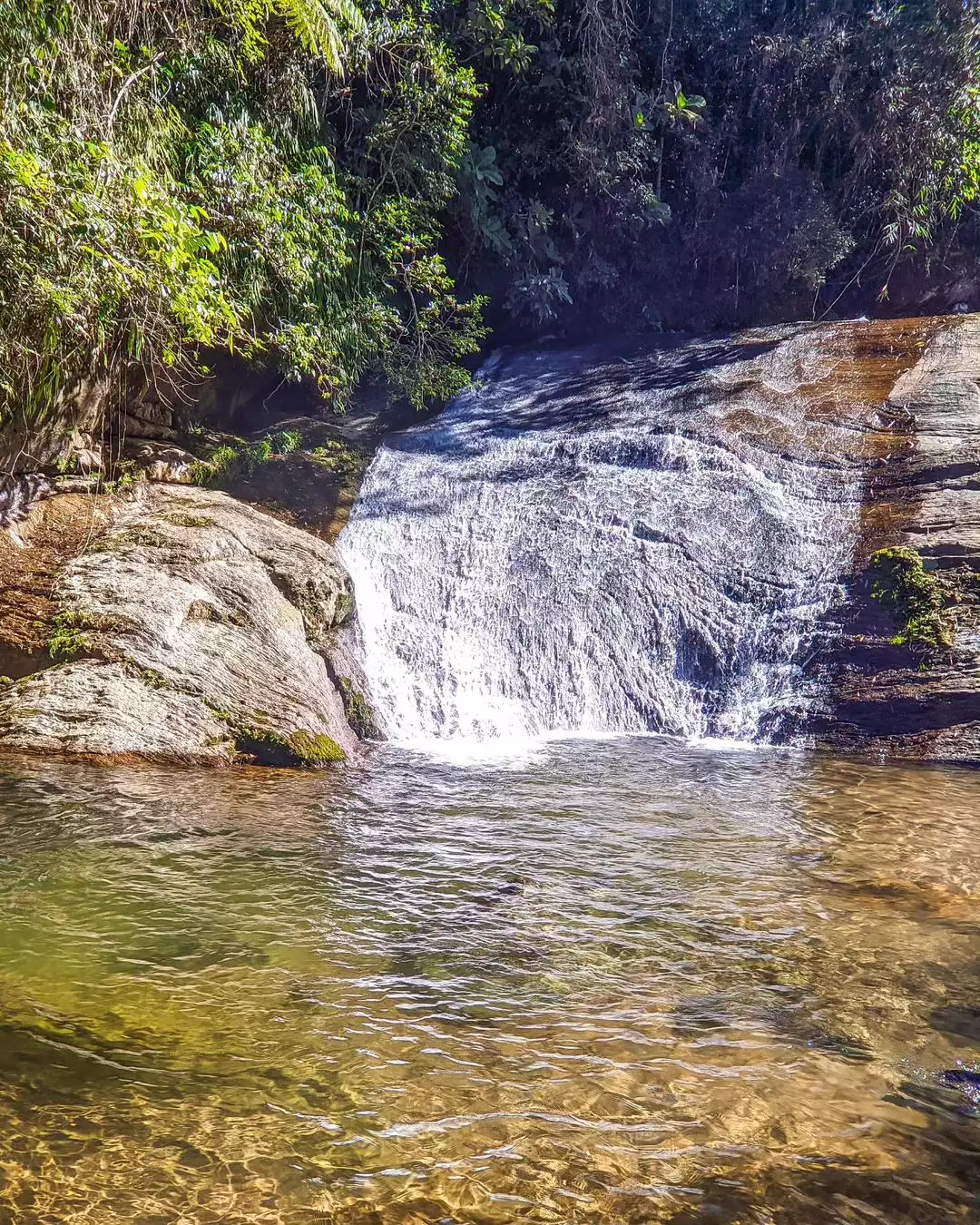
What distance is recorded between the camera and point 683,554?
1009cm

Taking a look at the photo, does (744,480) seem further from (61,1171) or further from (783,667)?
(61,1171)

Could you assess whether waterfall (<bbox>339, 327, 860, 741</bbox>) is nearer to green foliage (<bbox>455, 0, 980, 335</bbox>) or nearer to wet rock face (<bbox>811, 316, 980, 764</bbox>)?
wet rock face (<bbox>811, 316, 980, 764</bbox>)

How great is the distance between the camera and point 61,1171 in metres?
2.26

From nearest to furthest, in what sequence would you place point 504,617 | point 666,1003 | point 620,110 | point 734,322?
point 666,1003 < point 504,617 < point 620,110 < point 734,322

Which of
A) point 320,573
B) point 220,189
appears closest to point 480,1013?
point 320,573

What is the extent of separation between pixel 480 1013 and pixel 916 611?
7358 mm

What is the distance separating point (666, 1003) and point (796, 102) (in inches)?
696

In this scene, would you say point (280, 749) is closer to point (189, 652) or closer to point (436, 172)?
point (189, 652)

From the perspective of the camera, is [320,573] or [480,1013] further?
[320,573]

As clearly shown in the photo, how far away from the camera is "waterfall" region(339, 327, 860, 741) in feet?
30.0

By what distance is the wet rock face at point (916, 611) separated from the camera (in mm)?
8094

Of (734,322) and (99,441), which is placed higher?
(734,322)

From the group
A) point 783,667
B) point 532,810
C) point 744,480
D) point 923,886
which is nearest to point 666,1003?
point 923,886

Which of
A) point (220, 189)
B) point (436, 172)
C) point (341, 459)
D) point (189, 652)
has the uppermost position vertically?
point (436, 172)
